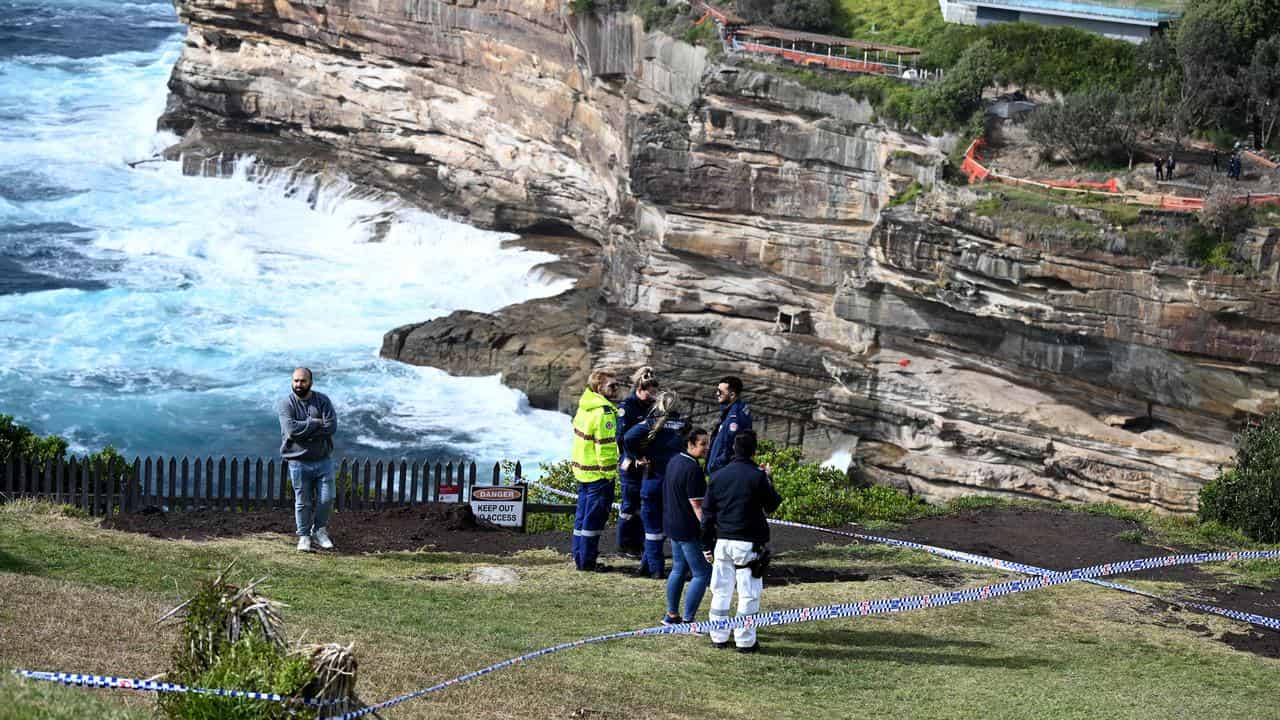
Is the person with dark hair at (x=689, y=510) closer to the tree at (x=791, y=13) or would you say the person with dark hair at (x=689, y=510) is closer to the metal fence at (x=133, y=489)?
the metal fence at (x=133, y=489)

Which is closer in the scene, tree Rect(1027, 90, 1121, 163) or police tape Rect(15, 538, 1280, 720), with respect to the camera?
police tape Rect(15, 538, 1280, 720)

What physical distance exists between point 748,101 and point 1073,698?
920 inches

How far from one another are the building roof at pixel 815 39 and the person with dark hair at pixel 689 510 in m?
23.9

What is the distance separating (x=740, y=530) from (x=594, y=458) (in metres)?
3.44

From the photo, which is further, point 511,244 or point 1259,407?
point 511,244

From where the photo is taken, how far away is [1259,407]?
23688 millimetres

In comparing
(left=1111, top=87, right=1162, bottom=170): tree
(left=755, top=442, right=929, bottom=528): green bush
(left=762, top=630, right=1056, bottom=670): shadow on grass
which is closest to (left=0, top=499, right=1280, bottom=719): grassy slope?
(left=762, top=630, right=1056, bottom=670): shadow on grass

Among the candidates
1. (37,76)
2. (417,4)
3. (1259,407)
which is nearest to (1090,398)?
(1259,407)

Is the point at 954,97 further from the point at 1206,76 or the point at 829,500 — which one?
the point at 829,500

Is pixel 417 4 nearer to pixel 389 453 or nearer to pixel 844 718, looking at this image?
pixel 389 453

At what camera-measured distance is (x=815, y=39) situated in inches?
1385

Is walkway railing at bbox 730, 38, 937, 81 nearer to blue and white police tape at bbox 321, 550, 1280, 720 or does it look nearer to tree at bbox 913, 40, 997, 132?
tree at bbox 913, 40, 997, 132

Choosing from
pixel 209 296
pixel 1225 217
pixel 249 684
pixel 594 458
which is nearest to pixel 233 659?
pixel 249 684

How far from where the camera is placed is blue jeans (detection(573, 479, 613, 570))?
14680 millimetres
